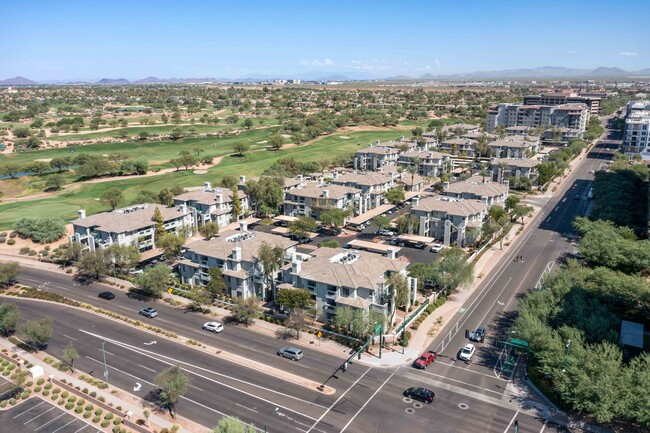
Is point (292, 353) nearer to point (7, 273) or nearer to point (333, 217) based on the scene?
point (333, 217)

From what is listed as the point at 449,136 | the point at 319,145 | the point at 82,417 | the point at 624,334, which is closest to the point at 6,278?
the point at 82,417

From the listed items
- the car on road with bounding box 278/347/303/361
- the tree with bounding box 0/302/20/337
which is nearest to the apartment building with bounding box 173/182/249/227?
the tree with bounding box 0/302/20/337

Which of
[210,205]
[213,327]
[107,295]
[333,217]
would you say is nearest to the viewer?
[213,327]

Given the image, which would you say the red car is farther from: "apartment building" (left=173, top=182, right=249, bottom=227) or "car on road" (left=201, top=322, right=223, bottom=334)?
"apartment building" (left=173, top=182, right=249, bottom=227)

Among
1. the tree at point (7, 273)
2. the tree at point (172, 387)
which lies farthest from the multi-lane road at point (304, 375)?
the tree at point (7, 273)

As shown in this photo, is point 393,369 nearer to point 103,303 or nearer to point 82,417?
point 82,417

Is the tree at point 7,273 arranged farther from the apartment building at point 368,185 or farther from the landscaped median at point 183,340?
the apartment building at point 368,185

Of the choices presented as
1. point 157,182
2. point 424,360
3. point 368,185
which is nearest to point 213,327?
point 424,360
